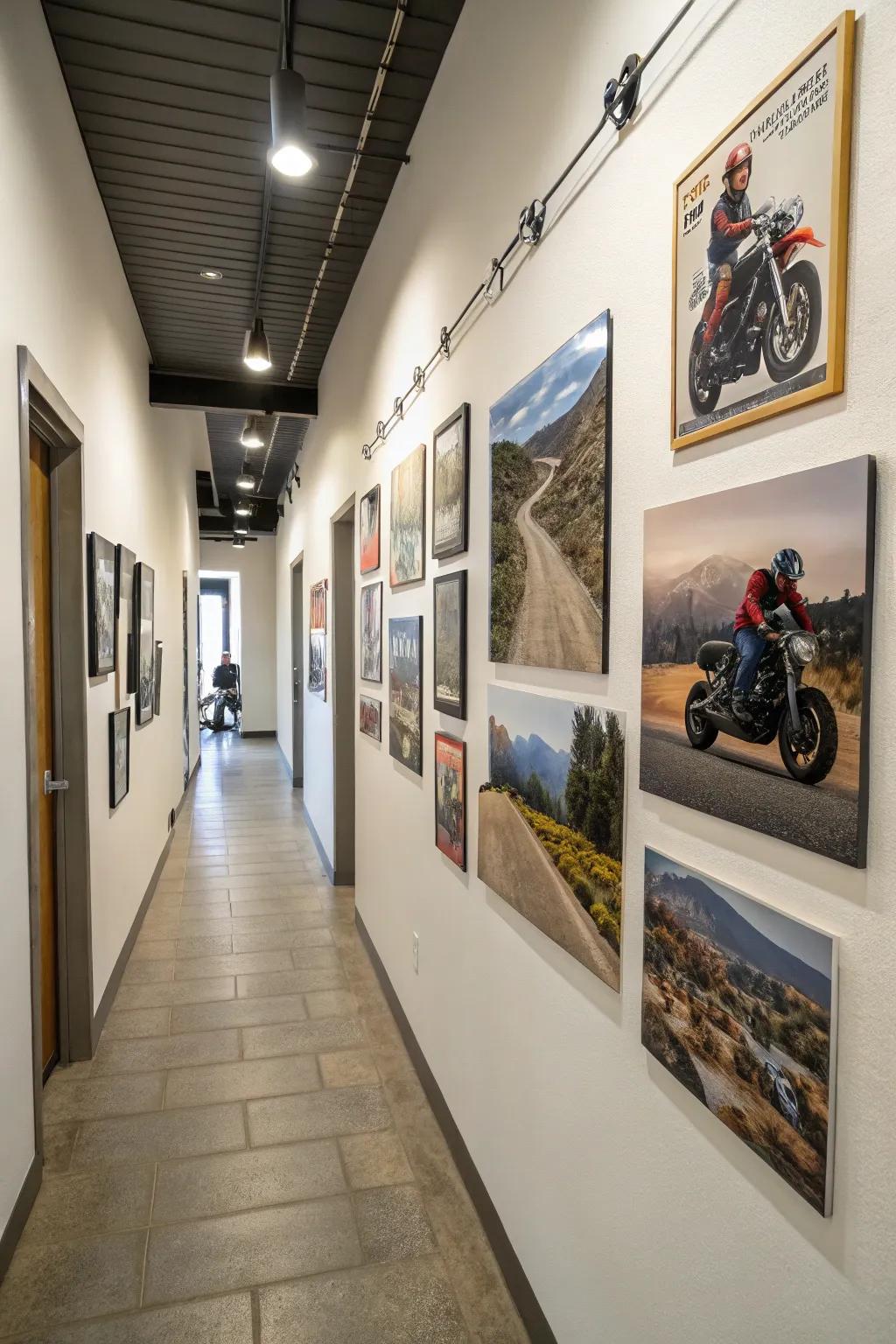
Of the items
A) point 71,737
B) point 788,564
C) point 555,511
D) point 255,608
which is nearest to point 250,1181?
point 71,737

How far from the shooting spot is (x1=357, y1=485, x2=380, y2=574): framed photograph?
12.0 ft

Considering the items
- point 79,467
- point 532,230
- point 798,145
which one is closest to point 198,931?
point 79,467

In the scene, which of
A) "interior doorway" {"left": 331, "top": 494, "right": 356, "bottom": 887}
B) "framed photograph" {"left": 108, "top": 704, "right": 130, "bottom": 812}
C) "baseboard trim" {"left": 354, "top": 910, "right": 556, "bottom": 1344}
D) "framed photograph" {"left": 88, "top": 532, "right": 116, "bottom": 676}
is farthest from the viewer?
"interior doorway" {"left": 331, "top": 494, "right": 356, "bottom": 887}

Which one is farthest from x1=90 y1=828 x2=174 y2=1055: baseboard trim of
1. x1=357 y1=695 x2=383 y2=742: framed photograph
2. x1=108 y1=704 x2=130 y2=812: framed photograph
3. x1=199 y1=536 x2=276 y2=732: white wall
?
x1=199 y1=536 x2=276 y2=732: white wall

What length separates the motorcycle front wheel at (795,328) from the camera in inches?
36.1

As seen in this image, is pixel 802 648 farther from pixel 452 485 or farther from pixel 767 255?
pixel 452 485

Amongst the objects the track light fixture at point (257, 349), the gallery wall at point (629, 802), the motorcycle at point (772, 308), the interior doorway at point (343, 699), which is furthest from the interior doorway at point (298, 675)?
the motorcycle at point (772, 308)

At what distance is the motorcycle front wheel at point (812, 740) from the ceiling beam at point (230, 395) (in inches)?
210

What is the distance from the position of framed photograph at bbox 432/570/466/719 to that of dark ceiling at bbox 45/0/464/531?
1704 millimetres

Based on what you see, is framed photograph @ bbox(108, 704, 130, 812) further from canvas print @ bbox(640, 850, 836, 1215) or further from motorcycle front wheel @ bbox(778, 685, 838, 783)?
motorcycle front wheel @ bbox(778, 685, 838, 783)

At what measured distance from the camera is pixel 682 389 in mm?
1189

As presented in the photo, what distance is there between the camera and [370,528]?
3.83 m

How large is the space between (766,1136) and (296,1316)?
151 centimetres

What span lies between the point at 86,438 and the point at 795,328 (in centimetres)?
289
